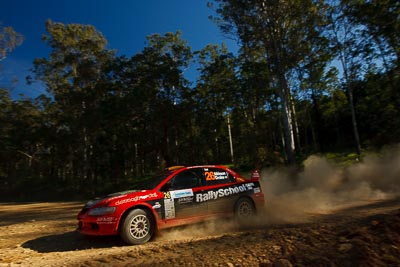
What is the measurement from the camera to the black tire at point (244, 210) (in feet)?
28.3

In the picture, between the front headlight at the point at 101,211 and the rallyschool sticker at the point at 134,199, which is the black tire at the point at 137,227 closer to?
the rallyschool sticker at the point at 134,199

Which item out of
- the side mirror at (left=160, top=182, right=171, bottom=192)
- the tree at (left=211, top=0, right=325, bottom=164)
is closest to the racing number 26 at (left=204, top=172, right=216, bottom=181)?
the side mirror at (left=160, top=182, right=171, bottom=192)

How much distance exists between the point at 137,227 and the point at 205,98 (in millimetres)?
27435

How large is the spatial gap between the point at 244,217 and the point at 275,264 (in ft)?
12.8

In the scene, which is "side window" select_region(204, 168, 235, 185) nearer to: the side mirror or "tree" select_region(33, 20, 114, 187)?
the side mirror

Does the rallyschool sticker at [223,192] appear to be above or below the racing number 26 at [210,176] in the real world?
below

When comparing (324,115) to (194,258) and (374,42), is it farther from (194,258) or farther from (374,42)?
(194,258)

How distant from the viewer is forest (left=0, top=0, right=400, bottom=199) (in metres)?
22.4

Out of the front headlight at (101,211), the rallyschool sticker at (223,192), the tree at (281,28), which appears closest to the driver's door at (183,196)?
the rallyschool sticker at (223,192)

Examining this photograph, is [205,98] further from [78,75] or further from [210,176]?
[210,176]

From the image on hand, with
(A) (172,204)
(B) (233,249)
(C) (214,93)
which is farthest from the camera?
(C) (214,93)

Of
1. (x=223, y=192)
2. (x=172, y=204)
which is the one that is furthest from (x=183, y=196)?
(x=223, y=192)

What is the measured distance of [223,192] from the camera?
8570 millimetres

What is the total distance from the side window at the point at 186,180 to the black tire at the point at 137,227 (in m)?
0.99
